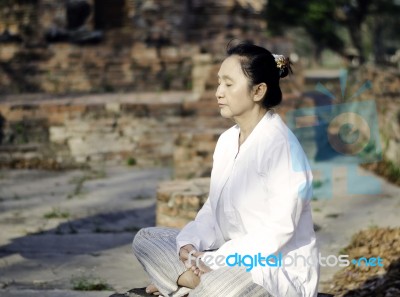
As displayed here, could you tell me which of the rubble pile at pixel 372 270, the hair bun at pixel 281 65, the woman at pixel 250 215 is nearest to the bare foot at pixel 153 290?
the woman at pixel 250 215

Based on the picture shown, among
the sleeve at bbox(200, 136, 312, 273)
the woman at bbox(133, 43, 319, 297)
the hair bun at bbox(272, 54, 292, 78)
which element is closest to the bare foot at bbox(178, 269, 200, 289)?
the woman at bbox(133, 43, 319, 297)

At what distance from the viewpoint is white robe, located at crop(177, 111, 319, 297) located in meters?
2.72

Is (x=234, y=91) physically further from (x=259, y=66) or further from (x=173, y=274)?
(x=173, y=274)

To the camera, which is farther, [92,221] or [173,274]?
[92,221]

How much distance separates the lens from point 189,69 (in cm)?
1238

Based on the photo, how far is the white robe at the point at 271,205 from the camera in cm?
272

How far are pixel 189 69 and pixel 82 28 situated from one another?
2.85 m

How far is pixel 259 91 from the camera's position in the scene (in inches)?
115

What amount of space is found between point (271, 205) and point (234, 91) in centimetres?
46

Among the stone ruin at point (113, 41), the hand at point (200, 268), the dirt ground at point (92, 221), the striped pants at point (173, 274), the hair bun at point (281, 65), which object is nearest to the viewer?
the striped pants at point (173, 274)

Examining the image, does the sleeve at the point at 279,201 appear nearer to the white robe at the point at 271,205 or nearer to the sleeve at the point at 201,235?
the white robe at the point at 271,205

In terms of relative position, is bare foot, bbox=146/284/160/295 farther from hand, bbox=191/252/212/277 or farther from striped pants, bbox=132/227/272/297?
hand, bbox=191/252/212/277

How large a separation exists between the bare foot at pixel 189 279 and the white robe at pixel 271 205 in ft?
0.34

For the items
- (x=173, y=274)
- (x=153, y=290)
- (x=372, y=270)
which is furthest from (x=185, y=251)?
(x=372, y=270)
